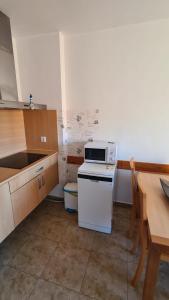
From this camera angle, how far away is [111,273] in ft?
4.78

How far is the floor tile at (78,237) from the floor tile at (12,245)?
489 millimetres

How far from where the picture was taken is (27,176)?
1737 mm

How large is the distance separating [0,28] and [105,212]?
7.48 feet

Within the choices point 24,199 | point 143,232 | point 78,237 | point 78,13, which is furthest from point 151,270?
point 78,13

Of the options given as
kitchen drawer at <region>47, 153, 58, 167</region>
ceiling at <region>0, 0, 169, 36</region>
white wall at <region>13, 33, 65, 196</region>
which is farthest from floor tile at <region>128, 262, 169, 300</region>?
ceiling at <region>0, 0, 169, 36</region>

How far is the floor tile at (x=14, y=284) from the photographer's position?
50.6 inches

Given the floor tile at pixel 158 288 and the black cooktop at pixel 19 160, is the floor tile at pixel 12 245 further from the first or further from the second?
the floor tile at pixel 158 288

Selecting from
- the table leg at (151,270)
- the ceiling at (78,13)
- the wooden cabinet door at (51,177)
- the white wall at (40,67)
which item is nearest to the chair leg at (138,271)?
the table leg at (151,270)

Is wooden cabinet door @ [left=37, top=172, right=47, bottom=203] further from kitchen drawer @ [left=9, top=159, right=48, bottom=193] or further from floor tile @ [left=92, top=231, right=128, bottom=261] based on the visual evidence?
floor tile @ [left=92, top=231, right=128, bottom=261]

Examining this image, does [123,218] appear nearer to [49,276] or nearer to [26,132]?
[49,276]

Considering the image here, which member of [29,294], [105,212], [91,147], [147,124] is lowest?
[29,294]

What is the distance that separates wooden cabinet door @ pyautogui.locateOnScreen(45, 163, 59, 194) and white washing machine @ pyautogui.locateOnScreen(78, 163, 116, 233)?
0.57 m

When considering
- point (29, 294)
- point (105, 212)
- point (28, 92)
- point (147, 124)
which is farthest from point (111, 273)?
point (28, 92)

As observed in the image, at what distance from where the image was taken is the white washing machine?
1752mm
